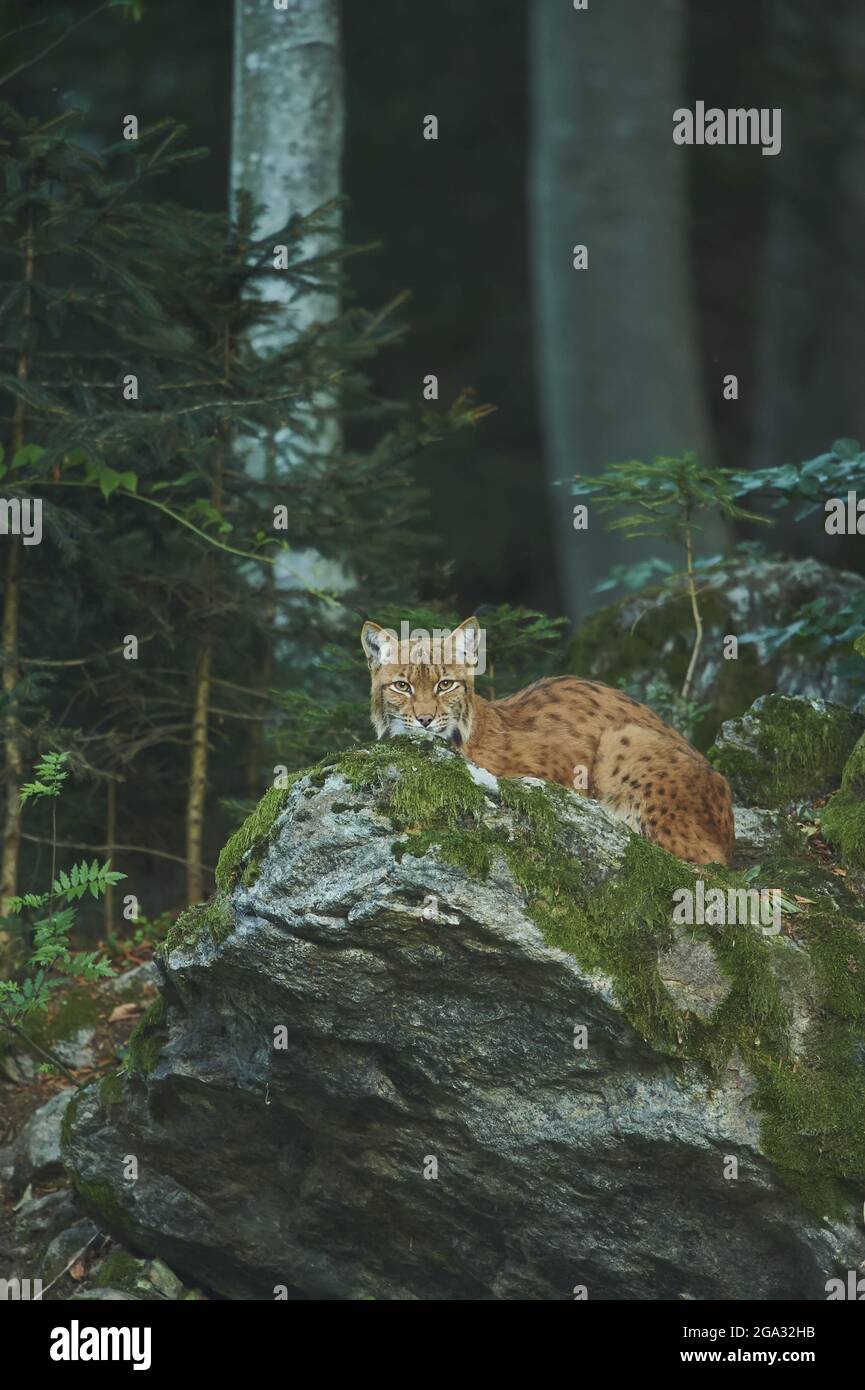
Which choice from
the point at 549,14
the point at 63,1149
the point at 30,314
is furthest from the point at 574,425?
the point at 63,1149

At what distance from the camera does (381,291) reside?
2075cm

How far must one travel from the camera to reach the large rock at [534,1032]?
606 cm

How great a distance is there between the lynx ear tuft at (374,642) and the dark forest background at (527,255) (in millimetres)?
790

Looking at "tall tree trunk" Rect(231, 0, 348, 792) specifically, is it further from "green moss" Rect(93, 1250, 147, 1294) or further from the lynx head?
"green moss" Rect(93, 1250, 147, 1294)

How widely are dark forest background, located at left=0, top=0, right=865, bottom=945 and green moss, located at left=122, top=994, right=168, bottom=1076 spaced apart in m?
1.58

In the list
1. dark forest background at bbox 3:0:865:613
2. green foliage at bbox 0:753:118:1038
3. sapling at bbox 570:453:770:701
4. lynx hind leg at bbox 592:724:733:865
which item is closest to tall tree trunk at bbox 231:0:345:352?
sapling at bbox 570:453:770:701

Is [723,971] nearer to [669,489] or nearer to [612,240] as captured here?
[669,489]

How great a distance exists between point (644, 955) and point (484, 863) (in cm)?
66

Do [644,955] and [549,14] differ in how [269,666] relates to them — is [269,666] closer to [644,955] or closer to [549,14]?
[644,955]

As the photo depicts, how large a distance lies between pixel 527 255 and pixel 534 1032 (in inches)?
690

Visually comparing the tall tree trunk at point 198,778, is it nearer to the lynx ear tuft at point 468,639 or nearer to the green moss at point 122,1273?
the lynx ear tuft at point 468,639

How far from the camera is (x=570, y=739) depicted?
769 centimetres

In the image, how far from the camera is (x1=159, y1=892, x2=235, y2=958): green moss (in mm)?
6316
